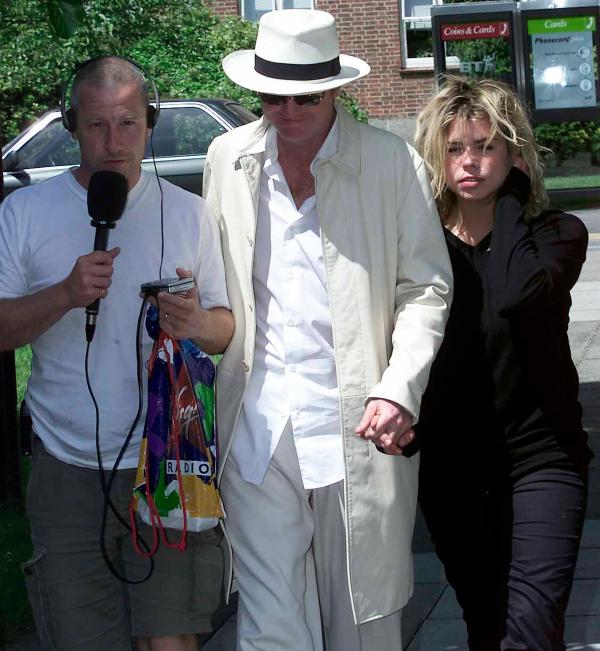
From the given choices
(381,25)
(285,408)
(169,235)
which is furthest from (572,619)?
(381,25)

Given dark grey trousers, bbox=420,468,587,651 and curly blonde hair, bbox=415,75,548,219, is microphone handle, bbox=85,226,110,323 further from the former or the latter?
dark grey trousers, bbox=420,468,587,651

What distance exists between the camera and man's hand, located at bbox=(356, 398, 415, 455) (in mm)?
3488

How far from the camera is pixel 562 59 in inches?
809

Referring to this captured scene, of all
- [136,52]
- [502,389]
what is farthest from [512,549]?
[136,52]

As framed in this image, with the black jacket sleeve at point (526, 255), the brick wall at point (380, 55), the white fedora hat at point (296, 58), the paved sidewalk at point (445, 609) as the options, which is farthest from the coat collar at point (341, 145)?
the brick wall at point (380, 55)

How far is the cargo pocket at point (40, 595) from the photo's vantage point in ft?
11.9

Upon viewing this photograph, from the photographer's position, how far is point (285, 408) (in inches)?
143

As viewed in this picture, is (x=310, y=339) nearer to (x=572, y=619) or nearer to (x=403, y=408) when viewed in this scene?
(x=403, y=408)

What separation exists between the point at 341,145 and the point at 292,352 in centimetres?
59

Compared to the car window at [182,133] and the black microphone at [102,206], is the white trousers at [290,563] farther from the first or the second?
the car window at [182,133]

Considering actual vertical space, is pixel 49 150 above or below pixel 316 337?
below

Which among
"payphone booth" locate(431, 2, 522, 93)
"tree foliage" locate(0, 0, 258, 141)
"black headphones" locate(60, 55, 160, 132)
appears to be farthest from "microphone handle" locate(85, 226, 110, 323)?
"payphone booth" locate(431, 2, 522, 93)

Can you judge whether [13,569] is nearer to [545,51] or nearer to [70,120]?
[70,120]

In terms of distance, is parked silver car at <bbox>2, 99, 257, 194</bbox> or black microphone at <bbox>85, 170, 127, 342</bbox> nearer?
black microphone at <bbox>85, 170, 127, 342</bbox>
